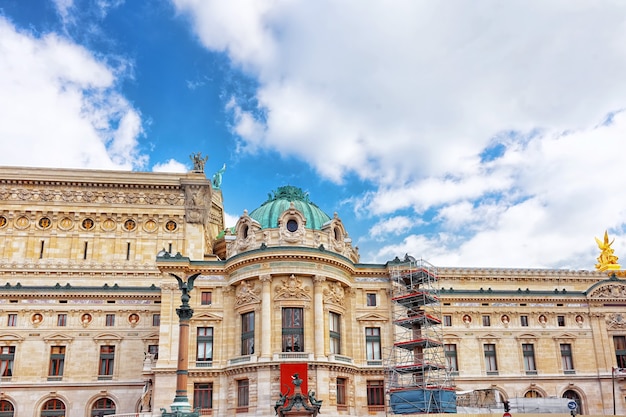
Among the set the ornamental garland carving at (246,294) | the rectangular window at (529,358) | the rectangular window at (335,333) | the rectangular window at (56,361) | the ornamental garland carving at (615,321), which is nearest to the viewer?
the ornamental garland carving at (246,294)

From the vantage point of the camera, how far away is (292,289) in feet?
179

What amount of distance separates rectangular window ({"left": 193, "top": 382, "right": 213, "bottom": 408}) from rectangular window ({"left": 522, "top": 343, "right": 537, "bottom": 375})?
30.4m

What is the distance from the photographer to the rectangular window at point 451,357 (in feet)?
200

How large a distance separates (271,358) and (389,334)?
482 inches

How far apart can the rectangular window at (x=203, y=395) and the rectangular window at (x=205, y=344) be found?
2.22 m

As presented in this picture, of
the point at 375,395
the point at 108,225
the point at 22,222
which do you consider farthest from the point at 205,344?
the point at 22,222

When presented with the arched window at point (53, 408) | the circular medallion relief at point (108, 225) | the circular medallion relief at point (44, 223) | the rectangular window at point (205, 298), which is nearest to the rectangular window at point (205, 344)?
the rectangular window at point (205, 298)

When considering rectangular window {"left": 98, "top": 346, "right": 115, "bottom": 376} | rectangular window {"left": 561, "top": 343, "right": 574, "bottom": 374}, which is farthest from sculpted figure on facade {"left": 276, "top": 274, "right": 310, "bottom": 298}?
rectangular window {"left": 561, "top": 343, "right": 574, "bottom": 374}

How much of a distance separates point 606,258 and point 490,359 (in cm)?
2551

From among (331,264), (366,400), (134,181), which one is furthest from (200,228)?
(366,400)

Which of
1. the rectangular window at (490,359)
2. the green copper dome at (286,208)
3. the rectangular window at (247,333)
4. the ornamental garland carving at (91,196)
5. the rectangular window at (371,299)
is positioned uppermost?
the ornamental garland carving at (91,196)

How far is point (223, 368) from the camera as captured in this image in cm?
5469

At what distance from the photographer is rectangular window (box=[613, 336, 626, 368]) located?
6325 centimetres

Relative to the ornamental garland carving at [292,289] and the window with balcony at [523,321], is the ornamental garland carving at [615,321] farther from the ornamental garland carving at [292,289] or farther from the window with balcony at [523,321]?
the ornamental garland carving at [292,289]
